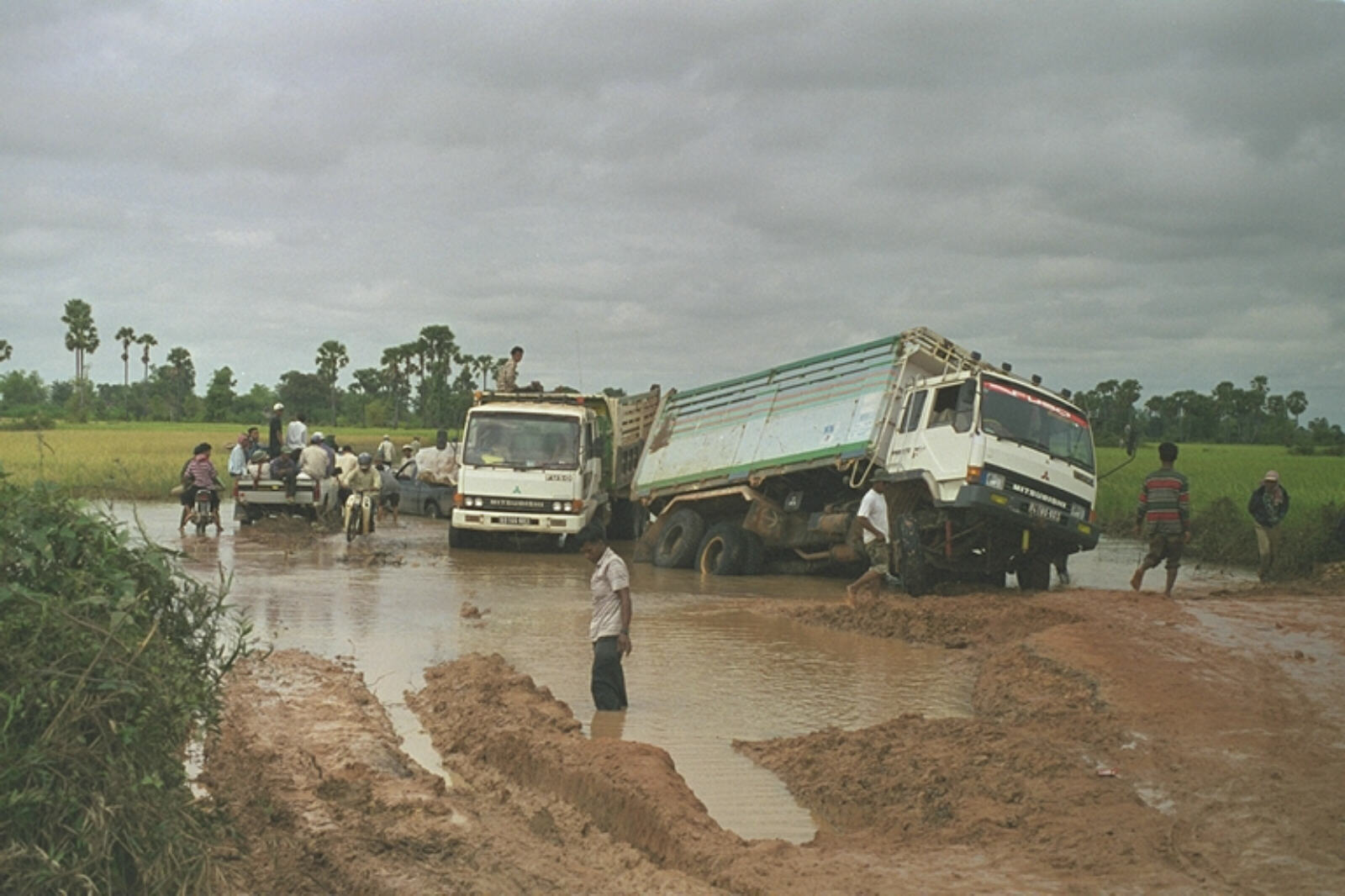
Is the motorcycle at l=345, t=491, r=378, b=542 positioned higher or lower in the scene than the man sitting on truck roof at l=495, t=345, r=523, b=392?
lower

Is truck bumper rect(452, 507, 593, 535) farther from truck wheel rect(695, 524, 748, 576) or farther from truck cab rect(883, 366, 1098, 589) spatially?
truck cab rect(883, 366, 1098, 589)

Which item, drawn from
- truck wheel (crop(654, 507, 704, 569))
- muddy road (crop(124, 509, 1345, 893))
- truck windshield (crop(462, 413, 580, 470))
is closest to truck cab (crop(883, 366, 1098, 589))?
muddy road (crop(124, 509, 1345, 893))

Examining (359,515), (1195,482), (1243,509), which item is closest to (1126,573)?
(1243,509)

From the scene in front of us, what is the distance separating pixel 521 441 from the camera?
21203mm

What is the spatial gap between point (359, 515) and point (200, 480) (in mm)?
2492

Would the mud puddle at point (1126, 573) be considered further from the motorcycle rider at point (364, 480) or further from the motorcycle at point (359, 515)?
the motorcycle rider at point (364, 480)

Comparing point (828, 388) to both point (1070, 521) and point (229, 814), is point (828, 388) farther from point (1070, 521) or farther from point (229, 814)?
point (229, 814)

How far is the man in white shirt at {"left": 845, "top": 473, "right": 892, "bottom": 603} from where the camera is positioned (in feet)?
46.5

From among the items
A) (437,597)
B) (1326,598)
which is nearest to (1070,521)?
(1326,598)

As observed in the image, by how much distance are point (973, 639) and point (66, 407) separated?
253ft

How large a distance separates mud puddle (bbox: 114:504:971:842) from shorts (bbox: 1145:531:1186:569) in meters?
3.90

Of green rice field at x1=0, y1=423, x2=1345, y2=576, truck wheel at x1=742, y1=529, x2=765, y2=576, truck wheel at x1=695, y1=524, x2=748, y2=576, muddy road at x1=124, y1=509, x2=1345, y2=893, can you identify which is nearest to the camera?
muddy road at x1=124, y1=509, x2=1345, y2=893

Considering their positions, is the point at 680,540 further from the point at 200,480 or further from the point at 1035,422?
the point at 200,480

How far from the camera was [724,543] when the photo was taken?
61.8 ft
